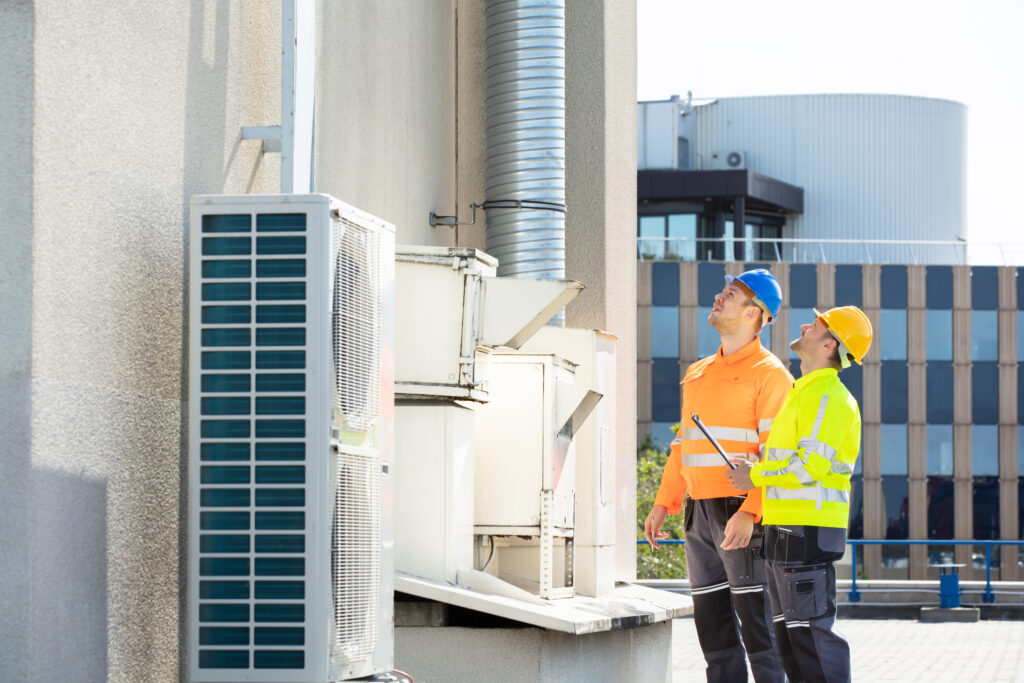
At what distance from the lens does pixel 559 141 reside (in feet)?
31.9

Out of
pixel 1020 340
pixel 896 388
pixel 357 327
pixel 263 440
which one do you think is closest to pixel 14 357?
pixel 263 440

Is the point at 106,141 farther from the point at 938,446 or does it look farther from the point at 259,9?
the point at 938,446

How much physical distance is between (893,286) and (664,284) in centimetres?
797

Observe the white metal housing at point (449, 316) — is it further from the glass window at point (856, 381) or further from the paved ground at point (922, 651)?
the glass window at point (856, 381)

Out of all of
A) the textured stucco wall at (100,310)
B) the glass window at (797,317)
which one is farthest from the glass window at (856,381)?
the textured stucco wall at (100,310)

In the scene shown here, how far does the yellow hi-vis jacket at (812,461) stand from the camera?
7.00 metres

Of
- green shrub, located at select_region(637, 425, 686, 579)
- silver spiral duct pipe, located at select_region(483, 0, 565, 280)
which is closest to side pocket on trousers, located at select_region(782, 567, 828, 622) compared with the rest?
silver spiral duct pipe, located at select_region(483, 0, 565, 280)

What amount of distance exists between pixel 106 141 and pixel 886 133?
63884mm

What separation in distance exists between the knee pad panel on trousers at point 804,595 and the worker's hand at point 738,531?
0.35 m

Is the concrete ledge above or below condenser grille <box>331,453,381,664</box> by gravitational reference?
below

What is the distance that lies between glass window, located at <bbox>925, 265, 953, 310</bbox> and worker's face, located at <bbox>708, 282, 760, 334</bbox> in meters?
49.6

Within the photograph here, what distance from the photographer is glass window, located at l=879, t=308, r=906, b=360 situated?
56969 millimetres

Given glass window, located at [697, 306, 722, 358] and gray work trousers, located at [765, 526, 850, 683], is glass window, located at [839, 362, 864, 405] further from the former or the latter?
gray work trousers, located at [765, 526, 850, 683]

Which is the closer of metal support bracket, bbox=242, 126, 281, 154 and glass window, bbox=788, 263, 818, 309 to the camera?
metal support bracket, bbox=242, 126, 281, 154
